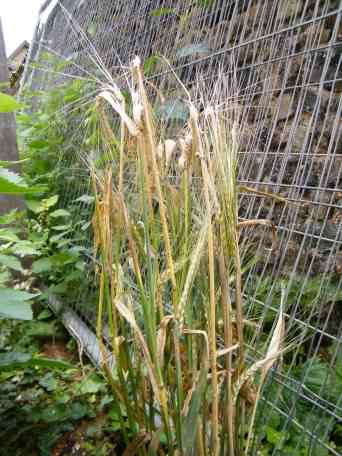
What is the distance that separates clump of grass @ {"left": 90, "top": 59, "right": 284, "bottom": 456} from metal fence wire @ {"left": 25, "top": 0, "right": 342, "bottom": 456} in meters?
0.24

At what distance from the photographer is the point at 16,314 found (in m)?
1.04

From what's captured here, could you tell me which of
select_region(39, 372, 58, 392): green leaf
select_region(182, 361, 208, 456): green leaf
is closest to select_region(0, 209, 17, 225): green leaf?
select_region(39, 372, 58, 392): green leaf

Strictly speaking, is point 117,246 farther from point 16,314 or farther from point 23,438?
point 23,438

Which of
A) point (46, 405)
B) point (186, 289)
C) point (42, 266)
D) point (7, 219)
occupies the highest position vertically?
point (186, 289)

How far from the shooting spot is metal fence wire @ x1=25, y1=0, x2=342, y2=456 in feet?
3.91

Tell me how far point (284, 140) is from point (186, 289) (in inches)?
68.7

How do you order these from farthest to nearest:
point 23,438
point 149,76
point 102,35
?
point 102,35 < point 149,76 < point 23,438

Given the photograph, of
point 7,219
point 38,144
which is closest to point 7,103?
point 7,219

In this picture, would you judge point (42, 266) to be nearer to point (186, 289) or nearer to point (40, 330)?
point (40, 330)

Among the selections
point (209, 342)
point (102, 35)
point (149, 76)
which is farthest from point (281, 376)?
point (102, 35)

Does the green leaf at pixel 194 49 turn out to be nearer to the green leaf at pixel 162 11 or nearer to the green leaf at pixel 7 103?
the green leaf at pixel 162 11

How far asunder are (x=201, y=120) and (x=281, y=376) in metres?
0.72

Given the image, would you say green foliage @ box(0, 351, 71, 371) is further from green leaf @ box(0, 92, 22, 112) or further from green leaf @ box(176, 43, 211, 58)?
green leaf @ box(176, 43, 211, 58)

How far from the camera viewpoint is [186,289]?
0.75 meters
